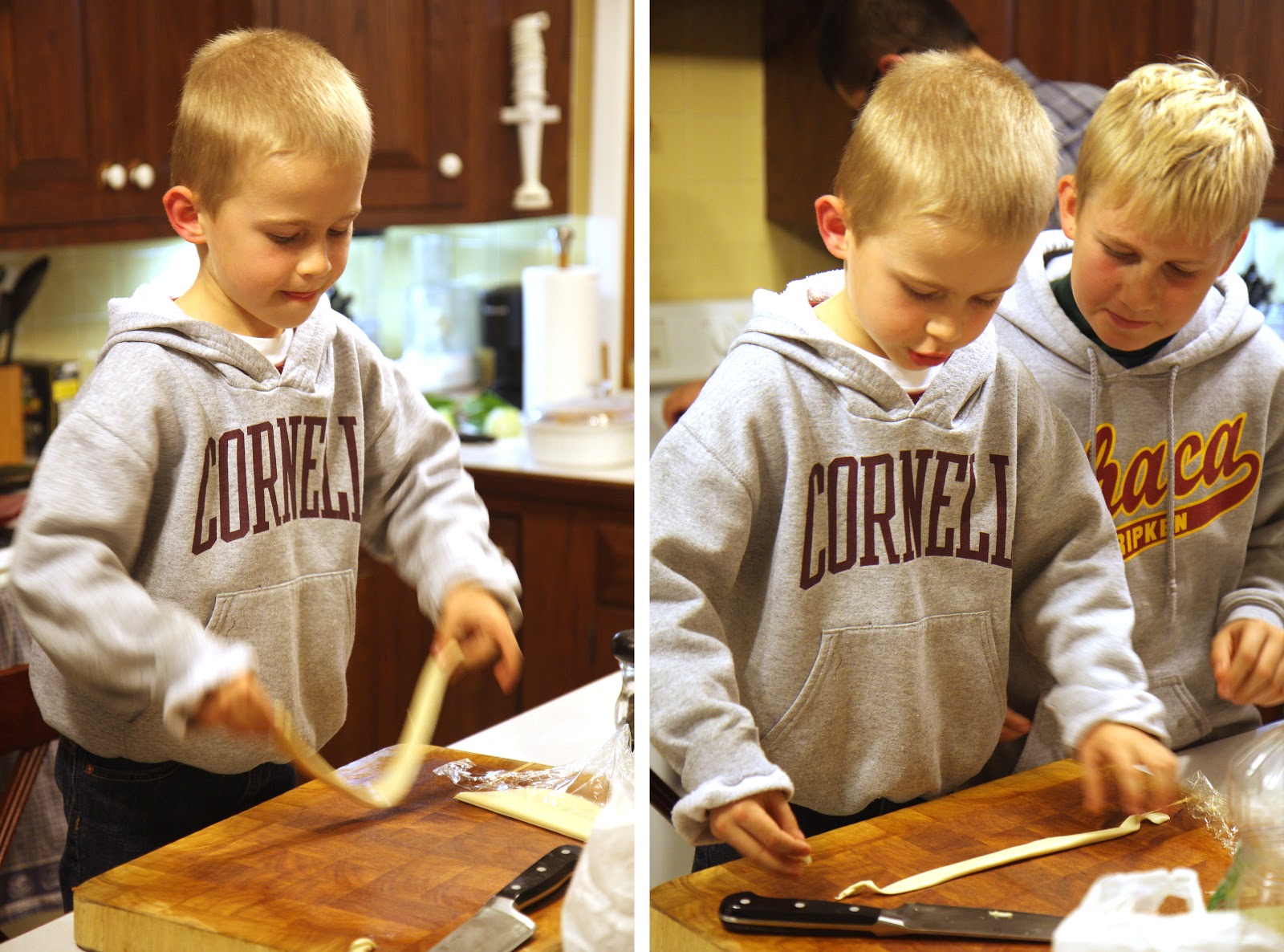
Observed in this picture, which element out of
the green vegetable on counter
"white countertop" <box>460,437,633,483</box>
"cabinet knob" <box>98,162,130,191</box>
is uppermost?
"cabinet knob" <box>98,162,130,191</box>

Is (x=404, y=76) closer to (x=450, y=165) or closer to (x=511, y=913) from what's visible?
(x=450, y=165)

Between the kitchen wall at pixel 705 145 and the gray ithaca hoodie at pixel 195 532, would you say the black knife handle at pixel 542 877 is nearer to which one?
the gray ithaca hoodie at pixel 195 532

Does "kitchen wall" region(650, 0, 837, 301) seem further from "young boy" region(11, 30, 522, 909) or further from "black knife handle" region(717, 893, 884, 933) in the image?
"black knife handle" region(717, 893, 884, 933)

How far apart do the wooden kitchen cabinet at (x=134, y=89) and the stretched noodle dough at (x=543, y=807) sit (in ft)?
1.13

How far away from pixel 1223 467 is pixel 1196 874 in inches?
8.6

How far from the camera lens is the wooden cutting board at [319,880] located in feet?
2.00

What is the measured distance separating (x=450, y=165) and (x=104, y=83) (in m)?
0.24

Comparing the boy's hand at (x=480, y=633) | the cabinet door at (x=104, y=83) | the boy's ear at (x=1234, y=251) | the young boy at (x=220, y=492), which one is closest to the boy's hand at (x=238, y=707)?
the young boy at (x=220, y=492)

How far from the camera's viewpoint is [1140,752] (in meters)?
0.68

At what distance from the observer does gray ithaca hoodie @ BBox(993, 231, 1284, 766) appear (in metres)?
0.66

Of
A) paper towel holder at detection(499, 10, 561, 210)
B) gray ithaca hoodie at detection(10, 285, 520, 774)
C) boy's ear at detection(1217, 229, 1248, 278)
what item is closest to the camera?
gray ithaca hoodie at detection(10, 285, 520, 774)

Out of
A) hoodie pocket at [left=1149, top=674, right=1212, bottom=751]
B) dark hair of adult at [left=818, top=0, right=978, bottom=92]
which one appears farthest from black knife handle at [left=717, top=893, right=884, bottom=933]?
dark hair of adult at [left=818, top=0, right=978, bottom=92]

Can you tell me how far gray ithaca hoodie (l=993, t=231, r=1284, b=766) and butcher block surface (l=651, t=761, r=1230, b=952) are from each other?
30mm

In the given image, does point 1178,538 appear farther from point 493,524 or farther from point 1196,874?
point 493,524
